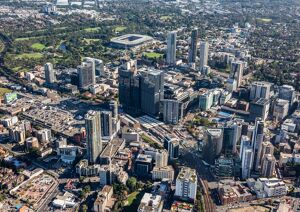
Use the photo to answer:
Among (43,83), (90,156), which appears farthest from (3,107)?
(90,156)

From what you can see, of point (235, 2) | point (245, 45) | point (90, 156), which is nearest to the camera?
point (90, 156)

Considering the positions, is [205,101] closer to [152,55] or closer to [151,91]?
[151,91]

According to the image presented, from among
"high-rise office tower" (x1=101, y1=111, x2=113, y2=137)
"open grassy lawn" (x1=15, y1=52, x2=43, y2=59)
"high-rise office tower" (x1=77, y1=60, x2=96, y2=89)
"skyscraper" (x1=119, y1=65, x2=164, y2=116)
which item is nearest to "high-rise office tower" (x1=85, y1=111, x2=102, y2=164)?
"high-rise office tower" (x1=101, y1=111, x2=113, y2=137)

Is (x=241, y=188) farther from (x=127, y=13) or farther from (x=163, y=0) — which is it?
Answer: (x=163, y=0)

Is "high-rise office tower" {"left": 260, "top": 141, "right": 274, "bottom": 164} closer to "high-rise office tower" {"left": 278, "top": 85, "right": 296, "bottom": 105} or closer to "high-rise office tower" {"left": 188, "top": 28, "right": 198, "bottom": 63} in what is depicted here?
"high-rise office tower" {"left": 278, "top": 85, "right": 296, "bottom": 105}

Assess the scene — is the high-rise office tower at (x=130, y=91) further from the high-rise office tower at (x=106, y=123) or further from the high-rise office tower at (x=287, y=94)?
the high-rise office tower at (x=287, y=94)

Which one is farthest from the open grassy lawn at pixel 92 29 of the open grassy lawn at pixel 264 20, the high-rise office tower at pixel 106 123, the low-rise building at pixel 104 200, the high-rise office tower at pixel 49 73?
the low-rise building at pixel 104 200

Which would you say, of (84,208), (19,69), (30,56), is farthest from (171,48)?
(84,208)
